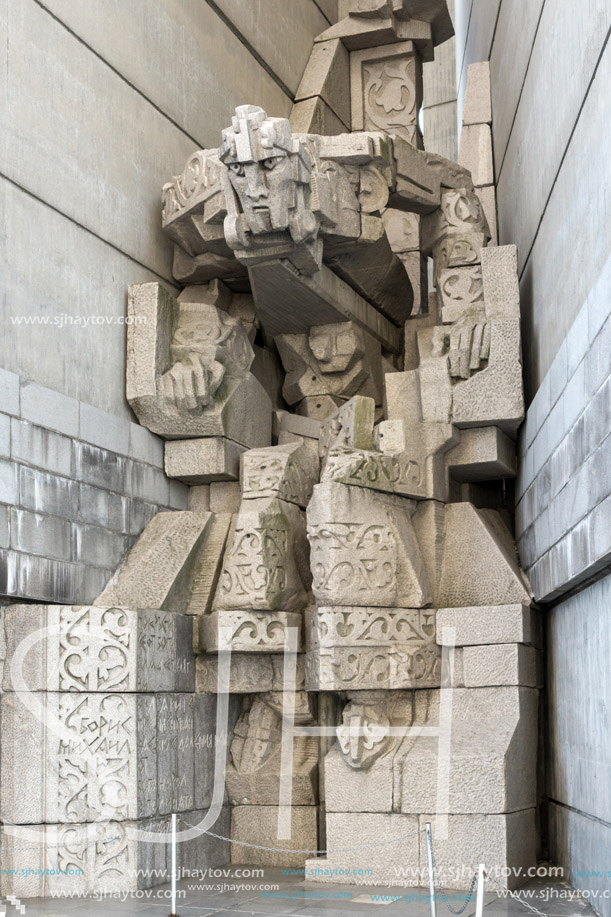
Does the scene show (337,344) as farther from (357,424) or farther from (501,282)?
(501,282)

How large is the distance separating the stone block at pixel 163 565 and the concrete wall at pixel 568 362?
99.0 inches

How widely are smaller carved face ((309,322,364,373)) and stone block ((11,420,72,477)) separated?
2.78 m

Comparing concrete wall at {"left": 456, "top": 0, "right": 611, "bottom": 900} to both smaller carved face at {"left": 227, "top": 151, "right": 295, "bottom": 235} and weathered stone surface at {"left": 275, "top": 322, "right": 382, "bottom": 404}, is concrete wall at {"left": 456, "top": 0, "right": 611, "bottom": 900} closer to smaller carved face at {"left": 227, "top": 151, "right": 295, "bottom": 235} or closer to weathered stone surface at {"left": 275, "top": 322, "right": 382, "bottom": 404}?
weathered stone surface at {"left": 275, "top": 322, "right": 382, "bottom": 404}

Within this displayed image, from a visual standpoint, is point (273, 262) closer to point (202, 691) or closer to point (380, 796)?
point (202, 691)

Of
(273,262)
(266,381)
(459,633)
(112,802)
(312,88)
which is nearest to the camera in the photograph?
(112,802)

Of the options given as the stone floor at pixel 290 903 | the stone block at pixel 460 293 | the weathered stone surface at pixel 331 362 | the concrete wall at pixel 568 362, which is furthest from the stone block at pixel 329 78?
the stone floor at pixel 290 903

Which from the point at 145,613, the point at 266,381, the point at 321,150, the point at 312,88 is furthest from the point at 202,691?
the point at 312,88

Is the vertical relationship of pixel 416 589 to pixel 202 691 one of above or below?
above

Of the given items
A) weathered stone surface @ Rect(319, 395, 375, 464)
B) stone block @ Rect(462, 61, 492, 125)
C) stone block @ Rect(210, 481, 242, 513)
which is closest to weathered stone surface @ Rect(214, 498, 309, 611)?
stone block @ Rect(210, 481, 242, 513)

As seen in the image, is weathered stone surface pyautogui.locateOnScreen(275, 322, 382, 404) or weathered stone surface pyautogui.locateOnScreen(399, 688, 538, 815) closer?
weathered stone surface pyautogui.locateOnScreen(399, 688, 538, 815)

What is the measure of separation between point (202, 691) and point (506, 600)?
7.64ft

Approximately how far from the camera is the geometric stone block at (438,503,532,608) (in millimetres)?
7887

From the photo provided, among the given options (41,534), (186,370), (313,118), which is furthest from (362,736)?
(313,118)

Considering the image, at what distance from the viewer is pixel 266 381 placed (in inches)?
394
